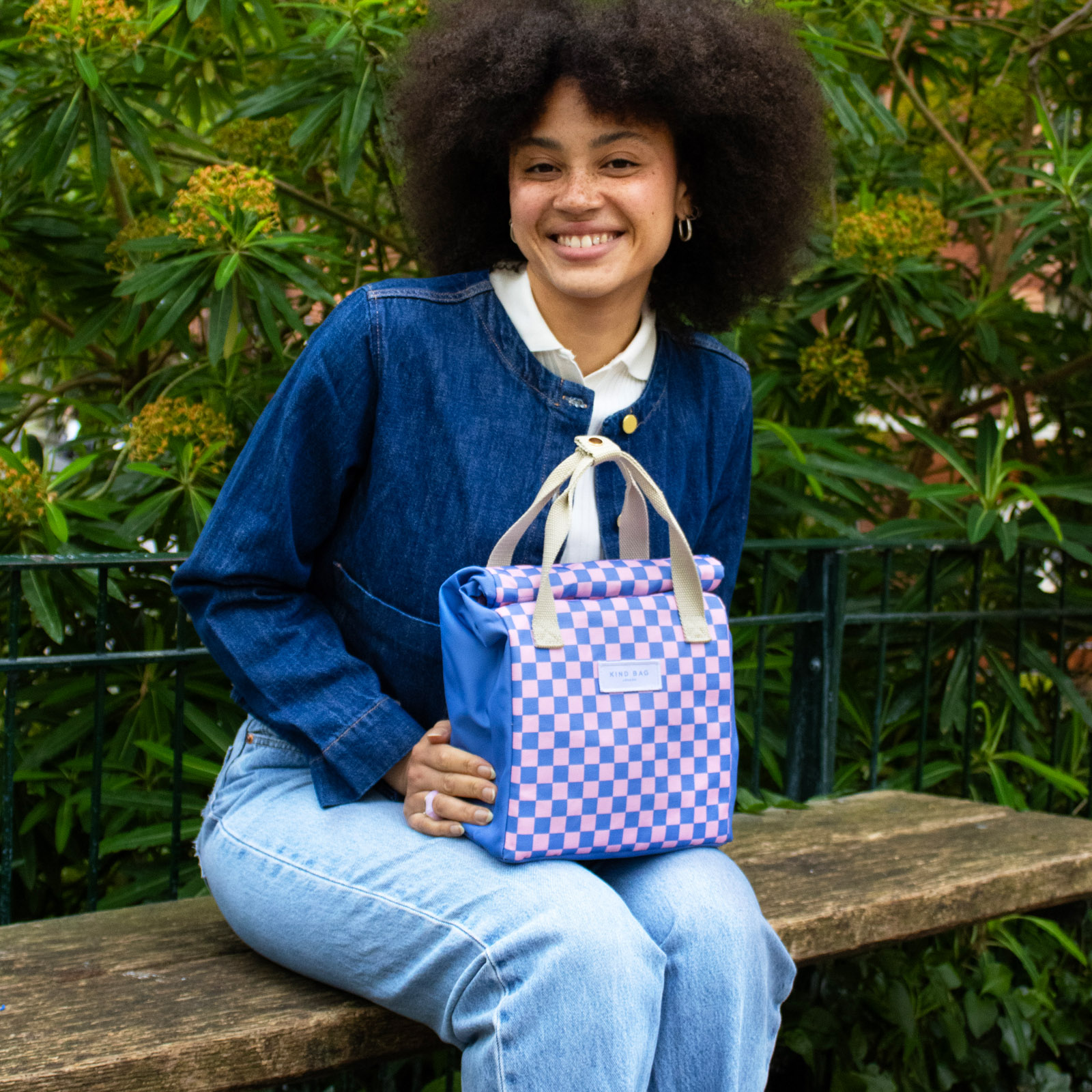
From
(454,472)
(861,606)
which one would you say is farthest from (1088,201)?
(454,472)

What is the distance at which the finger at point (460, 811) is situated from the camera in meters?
1.51

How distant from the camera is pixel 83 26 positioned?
2373 millimetres

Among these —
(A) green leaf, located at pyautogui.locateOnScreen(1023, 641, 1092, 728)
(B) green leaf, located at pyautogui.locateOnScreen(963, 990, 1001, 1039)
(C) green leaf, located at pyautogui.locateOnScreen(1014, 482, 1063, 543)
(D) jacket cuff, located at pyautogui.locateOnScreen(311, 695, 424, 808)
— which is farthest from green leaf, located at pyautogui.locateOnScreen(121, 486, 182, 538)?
(A) green leaf, located at pyautogui.locateOnScreen(1023, 641, 1092, 728)

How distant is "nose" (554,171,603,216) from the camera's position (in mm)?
1708

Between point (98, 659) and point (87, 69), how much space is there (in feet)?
3.68

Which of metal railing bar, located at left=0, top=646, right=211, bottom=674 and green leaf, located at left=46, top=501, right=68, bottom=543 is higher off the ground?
green leaf, located at left=46, top=501, right=68, bottom=543

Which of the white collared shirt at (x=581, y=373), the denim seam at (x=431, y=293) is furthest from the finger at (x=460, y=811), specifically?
the denim seam at (x=431, y=293)

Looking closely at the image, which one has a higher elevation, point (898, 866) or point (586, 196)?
point (586, 196)

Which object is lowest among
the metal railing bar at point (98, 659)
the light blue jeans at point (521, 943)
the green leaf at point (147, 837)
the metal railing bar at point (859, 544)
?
the green leaf at point (147, 837)

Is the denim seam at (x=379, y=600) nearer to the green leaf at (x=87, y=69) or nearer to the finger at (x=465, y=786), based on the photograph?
the finger at (x=465, y=786)

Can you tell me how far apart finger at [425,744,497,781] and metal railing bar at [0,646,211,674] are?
2.19ft

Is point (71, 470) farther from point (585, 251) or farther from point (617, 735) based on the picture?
point (617, 735)

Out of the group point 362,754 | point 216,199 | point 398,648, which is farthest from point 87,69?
point 362,754

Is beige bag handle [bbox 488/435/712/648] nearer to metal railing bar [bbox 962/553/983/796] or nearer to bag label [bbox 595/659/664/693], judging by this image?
bag label [bbox 595/659/664/693]
